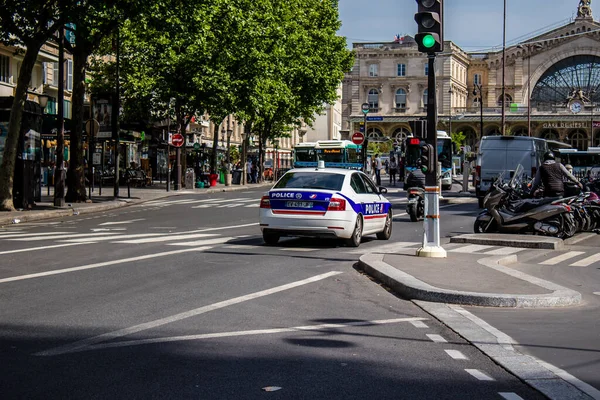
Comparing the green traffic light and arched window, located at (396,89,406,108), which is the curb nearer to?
the green traffic light

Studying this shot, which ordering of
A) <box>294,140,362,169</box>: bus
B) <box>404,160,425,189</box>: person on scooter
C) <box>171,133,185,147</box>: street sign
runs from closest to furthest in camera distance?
<box>404,160,425,189</box>: person on scooter, <box>171,133,185,147</box>: street sign, <box>294,140,362,169</box>: bus

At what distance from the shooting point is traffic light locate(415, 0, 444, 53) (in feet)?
43.6

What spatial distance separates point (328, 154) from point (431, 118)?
44.5 metres

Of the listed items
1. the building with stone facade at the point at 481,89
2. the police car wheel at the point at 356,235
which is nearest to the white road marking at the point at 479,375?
the police car wheel at the point at 356,235

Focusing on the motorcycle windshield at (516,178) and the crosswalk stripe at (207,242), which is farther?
the motorcycle windshield at (516,178)

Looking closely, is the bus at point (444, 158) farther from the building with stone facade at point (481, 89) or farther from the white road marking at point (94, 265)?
the building with stone facade at point (481, 89)

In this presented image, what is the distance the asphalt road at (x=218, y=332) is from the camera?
5918 mm

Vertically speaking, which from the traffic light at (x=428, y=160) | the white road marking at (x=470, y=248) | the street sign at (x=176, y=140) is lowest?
the white road marking at (x=470, y=248)

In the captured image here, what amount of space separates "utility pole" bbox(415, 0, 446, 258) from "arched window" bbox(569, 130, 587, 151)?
336 ft

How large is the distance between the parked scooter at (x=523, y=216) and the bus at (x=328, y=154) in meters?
36.6

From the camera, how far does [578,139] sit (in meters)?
112

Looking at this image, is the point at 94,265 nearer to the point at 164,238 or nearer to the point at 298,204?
the point at 298,204

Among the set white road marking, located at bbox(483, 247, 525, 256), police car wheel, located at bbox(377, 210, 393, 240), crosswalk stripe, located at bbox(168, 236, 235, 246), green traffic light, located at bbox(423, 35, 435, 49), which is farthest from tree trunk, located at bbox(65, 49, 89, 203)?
green traffic light, located at bbox(423, 35, 435, 49)

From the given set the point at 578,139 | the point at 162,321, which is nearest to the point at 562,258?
the point at 162,321
